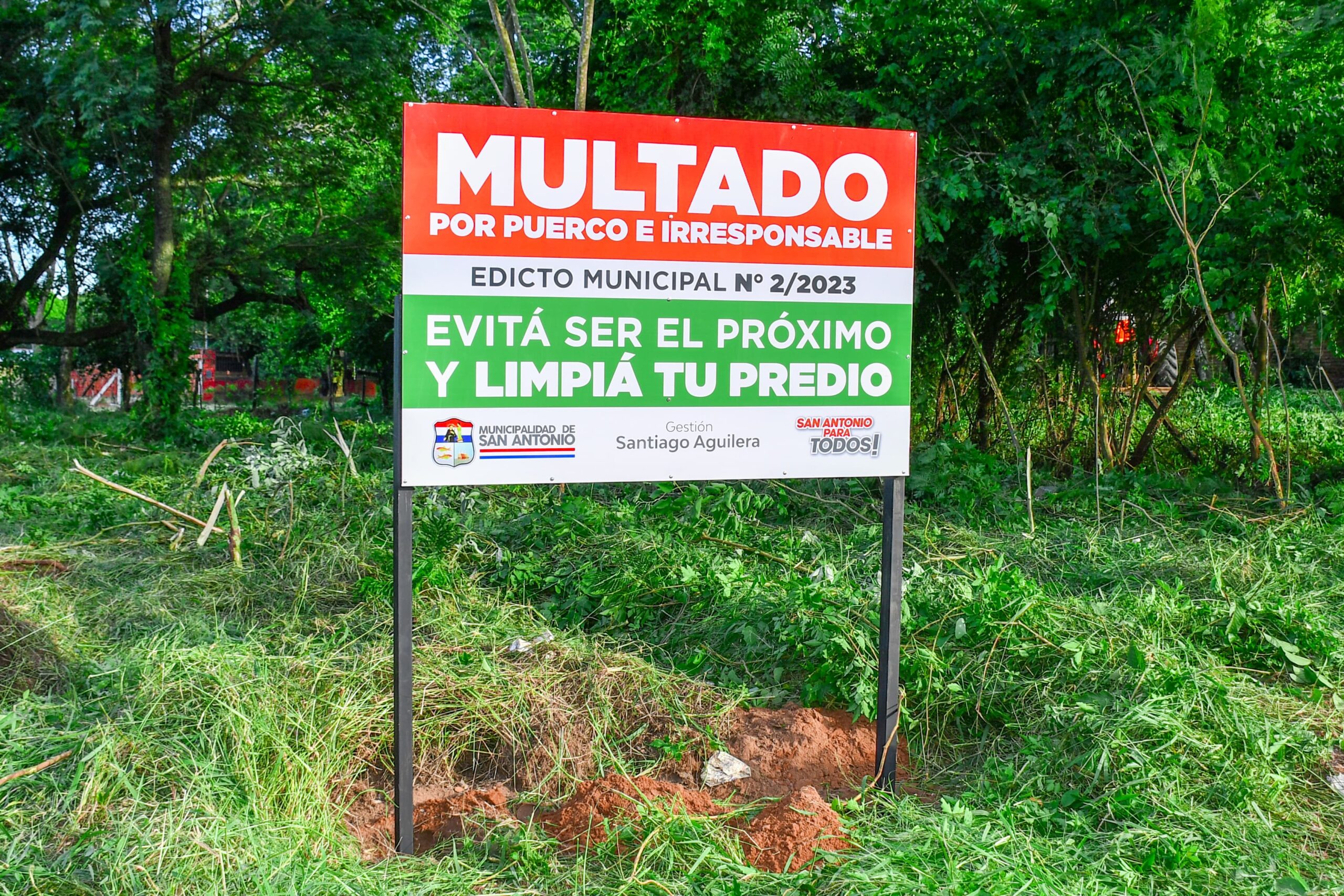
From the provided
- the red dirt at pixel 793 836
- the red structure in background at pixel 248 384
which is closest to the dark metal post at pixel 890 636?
the red dirt at pixel 793 836

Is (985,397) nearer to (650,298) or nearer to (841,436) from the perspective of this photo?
(841,436)

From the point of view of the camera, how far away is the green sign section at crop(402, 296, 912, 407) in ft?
10.7

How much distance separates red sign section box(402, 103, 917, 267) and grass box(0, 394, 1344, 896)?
5.44 feet

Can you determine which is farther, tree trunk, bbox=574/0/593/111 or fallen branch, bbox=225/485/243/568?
tree trunk, bbox=574/0/593/111

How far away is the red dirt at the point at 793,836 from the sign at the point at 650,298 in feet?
3.52

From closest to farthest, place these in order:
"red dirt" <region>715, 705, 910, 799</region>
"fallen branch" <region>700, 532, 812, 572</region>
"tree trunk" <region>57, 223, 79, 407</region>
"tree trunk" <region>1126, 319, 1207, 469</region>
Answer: "red dirt" <region>715, 705, 910, 799</region> → "fallen branch" <region>700, 532, 812, 572</region> → "tree trunk" <region>1126, 319, 1207, 469</region> → "tree trunk" <region>57, 223, 79, 407</region>

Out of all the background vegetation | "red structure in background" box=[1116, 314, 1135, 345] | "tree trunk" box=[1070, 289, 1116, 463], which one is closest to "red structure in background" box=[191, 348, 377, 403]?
the background vegetation

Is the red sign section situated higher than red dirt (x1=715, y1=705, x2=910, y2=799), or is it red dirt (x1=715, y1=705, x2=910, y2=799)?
the red sign section

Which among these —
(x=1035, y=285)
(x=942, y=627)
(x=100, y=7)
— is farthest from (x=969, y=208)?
(x=100, y=7)

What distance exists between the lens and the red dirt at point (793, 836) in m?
3.16

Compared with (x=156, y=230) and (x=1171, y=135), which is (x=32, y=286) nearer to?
(x=156, y=230)

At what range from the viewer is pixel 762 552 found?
570 cm

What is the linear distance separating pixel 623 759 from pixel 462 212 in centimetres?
201

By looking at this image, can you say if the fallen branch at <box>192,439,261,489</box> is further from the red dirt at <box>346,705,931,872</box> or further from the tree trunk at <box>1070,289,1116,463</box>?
the tree trunk at <box>1070,289,1116,463</box>
